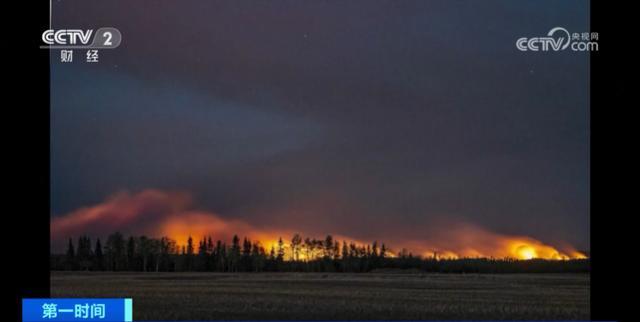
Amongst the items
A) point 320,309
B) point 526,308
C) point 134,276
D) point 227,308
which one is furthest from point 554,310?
point 134,276

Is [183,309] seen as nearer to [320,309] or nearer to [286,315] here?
[286,315]

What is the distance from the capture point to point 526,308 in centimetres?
3678
